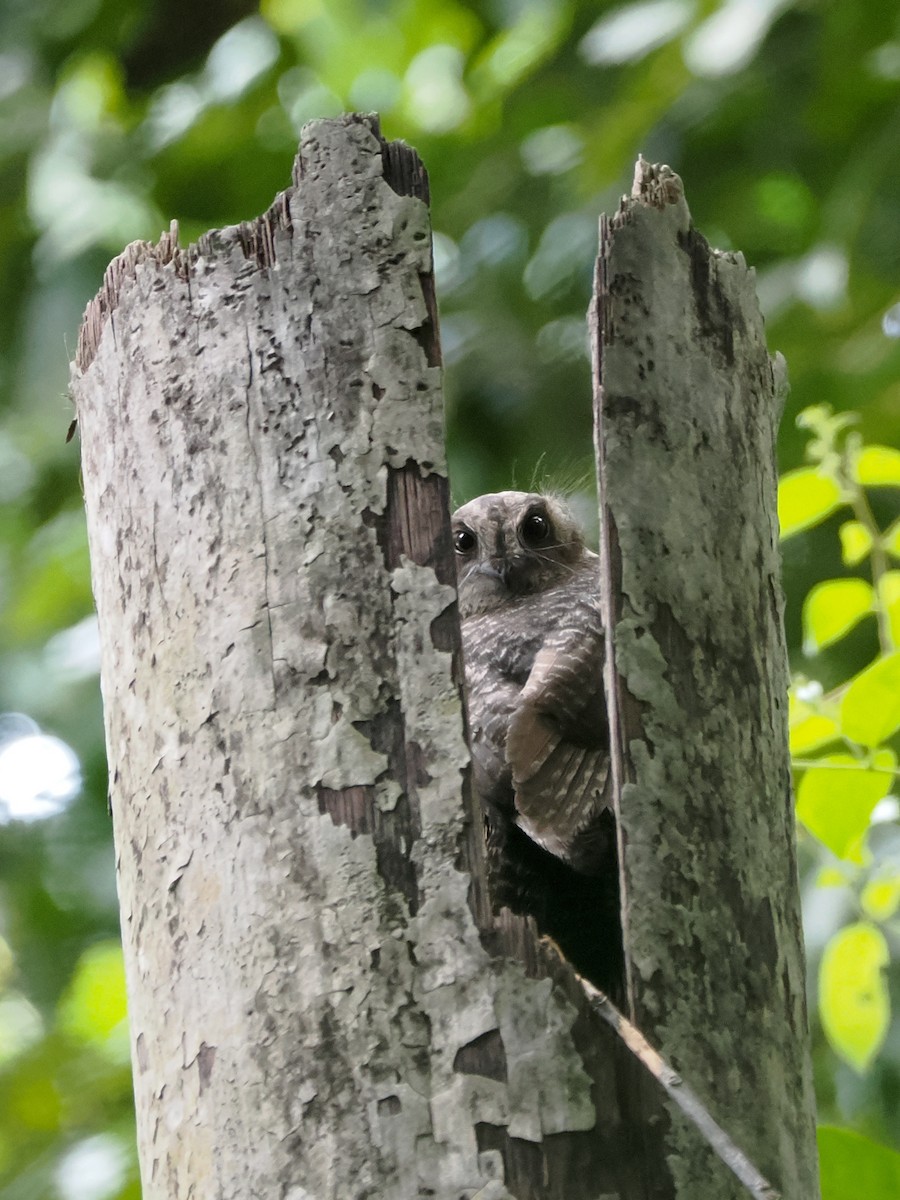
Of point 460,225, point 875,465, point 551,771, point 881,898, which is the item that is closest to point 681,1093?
point 551,771

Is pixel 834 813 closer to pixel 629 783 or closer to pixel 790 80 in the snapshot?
pixel 629 783

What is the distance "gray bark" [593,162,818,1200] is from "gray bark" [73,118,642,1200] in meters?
0.11

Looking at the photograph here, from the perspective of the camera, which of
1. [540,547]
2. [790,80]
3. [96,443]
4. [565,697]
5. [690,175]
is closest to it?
[96,443]

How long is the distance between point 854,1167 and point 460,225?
8.59ft

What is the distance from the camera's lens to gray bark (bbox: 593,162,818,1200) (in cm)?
127

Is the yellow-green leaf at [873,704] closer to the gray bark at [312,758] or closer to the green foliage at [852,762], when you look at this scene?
the green foliage at [852,762]

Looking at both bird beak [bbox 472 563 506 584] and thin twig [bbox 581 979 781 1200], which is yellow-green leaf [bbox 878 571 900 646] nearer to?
bird beak [bbox 472 563 506 584]

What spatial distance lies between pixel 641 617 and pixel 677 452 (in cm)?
16

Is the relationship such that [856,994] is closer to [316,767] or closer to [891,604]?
[891,604]

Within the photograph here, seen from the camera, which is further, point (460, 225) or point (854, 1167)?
point (460, 225)

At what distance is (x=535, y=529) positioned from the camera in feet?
7.77

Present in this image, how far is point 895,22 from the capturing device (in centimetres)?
303

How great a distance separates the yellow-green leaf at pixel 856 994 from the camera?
5.90 feet

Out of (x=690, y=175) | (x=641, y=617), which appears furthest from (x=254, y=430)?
(x=690, y=175)
